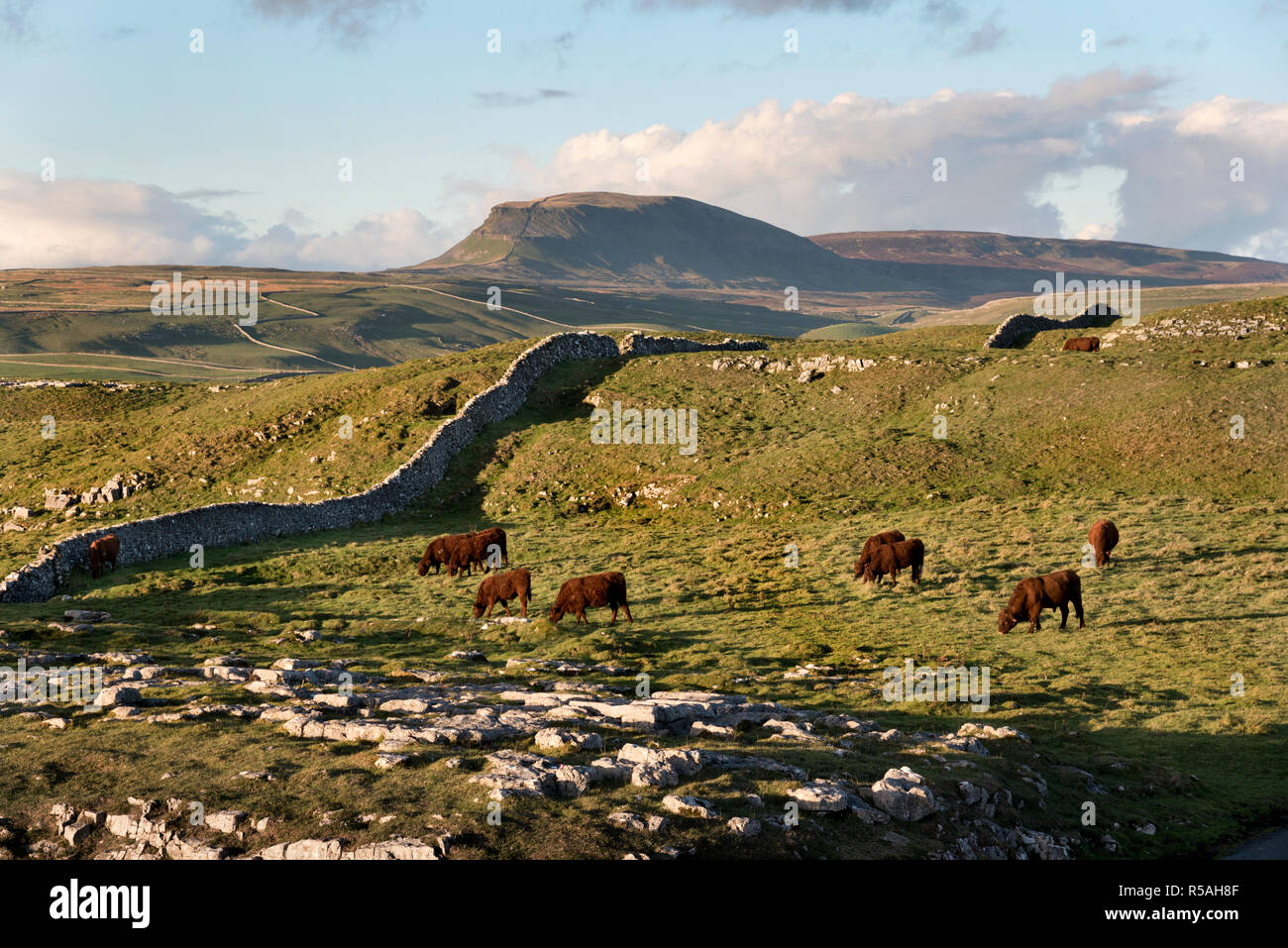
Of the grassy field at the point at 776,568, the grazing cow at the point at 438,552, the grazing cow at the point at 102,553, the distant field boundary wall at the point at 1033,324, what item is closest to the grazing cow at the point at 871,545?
the grassy field at the point at 776,568

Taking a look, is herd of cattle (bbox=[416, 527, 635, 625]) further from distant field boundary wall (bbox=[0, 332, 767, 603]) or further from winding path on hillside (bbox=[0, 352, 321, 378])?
winding path on hillside (bbox=[0, 352, 321, 378])

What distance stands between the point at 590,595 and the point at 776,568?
819cm

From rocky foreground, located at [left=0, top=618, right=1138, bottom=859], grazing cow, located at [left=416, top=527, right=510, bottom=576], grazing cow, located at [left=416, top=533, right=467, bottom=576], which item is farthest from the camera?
grazing cow, located at [left=416, top=533, right=467, bottom=576]

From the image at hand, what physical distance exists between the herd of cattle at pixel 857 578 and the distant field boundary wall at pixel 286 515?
10225 mm

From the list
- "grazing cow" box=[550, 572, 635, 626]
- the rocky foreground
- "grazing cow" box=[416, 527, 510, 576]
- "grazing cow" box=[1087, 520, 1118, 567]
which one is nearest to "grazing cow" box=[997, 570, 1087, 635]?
"grazing cow" box=[1087, 520, 1118, 567]

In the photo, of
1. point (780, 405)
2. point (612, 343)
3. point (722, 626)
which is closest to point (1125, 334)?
point (780, 405)

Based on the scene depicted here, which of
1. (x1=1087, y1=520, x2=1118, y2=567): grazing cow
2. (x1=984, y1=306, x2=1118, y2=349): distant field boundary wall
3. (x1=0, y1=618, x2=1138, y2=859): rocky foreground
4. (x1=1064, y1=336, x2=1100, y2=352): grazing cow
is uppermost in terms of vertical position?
(x1=984, y1=306, x2=1118, y2=349): distant field boundary wall

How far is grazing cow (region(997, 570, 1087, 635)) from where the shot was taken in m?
23.5

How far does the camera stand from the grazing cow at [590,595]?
84.4 ft

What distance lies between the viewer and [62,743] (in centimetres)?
1393

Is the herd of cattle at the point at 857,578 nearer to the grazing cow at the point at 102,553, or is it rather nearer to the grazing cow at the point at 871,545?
the grazing cow at the point at 871,545

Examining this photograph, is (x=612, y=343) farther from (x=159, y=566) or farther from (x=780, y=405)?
(x=159, y=566)

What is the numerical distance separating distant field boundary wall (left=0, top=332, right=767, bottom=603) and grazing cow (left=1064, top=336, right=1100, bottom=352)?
99.0ft
